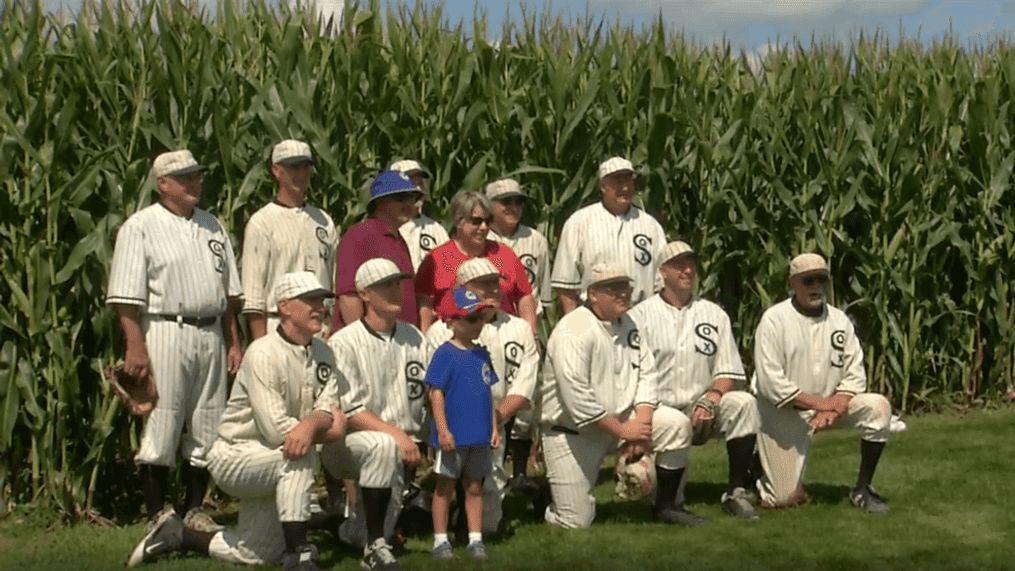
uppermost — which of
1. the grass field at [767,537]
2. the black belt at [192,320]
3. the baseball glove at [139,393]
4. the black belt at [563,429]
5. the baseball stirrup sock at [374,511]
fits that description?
the black belt at [192,320]

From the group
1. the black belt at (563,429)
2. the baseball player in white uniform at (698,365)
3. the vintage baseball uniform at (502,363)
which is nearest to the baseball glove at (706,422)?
the baseball player in white uniform at (698,365)

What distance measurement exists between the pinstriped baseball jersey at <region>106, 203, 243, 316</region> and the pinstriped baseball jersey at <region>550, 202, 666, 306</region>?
256 cm

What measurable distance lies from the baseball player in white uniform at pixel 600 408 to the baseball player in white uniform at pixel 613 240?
875mm

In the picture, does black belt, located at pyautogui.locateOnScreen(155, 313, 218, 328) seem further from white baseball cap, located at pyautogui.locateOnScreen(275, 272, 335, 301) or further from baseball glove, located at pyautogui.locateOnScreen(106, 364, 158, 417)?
white baseball cap, located at pyautogui.locateOnScreen(275, 272, 335, 301)

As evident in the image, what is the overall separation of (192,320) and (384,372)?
1190 mm

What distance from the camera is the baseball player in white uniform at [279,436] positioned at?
6859 mm

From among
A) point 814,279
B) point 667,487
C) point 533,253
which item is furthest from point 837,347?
point 533,253

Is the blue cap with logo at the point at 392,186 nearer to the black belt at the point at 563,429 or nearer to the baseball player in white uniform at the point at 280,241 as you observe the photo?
the baseball player in white uniform at the point at 280,241

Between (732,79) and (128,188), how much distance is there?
5.66 metres

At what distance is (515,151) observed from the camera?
1019 cm

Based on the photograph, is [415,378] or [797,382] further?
[797,382]

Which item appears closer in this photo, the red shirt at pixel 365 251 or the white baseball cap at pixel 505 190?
the red shirt at pixel 365 251

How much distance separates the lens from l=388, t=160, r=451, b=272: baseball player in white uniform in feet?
28.3

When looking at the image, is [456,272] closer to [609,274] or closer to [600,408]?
[609,274]
